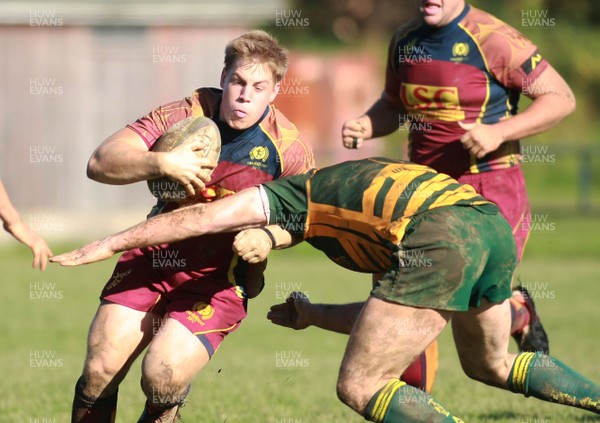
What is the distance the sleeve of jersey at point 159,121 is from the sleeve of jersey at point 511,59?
1.87 m

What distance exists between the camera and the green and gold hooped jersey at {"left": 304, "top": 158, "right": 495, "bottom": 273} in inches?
177

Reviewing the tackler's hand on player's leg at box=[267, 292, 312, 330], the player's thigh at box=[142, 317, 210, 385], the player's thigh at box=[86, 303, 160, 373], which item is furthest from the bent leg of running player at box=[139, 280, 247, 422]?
the tackler's hand on player's leg at box=[267, 292, 312, 330]

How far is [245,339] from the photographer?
427 inches

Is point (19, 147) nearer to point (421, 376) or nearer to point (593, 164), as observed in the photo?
point (593, 164)

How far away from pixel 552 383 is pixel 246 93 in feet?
6.60

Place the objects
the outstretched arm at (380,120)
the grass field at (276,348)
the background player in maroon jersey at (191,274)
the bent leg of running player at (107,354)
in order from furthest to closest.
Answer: the grass field at (276,348) → the outstretched arm at (380,120) → the bent leg of running player at (107,354) → the background player in maroon jersey at (191,274)

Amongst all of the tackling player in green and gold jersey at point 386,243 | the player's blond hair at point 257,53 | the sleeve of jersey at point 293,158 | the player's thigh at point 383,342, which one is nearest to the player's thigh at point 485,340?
the tackling player in green and gold jersey at point 386,243

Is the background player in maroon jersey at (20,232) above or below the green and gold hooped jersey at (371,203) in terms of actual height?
below

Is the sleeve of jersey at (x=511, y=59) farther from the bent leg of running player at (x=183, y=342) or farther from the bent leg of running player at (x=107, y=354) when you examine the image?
the bent leg of running player at (x=107, y=354)

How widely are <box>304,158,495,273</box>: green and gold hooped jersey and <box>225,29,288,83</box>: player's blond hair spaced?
0.68 metres

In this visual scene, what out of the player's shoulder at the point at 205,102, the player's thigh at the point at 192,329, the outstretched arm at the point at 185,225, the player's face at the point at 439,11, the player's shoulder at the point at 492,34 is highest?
the player's face at the point at 439,11

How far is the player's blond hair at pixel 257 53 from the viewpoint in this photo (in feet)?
16.7

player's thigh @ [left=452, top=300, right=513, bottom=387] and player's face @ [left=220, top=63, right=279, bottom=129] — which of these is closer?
player's thigh @ [left=452, top=300, right=513, bottom=387]

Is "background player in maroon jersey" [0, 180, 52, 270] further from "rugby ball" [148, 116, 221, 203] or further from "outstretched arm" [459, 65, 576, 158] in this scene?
"outstretched arm" [459, 65, 576, 158]
